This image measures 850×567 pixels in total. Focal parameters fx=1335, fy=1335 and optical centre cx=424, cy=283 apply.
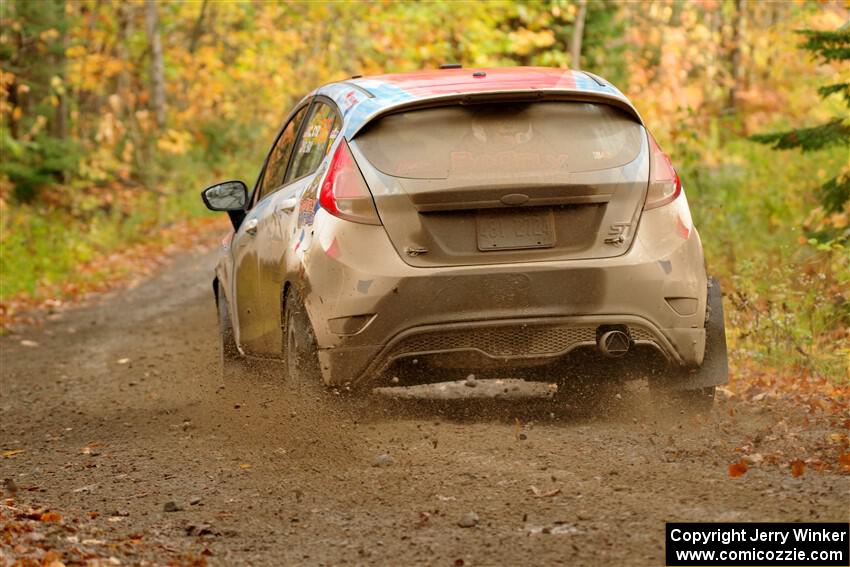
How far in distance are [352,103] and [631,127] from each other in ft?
4.71

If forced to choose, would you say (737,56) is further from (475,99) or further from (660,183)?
(475,99)

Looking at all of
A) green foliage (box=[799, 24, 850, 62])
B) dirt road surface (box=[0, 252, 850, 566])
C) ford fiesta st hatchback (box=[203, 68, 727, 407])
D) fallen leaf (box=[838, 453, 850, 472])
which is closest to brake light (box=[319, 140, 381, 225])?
ford fiesta st hatchback (box=[203, 68, 727, 407])

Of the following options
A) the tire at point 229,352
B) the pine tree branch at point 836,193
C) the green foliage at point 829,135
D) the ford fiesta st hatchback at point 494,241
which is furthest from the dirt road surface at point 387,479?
the pine tree branch at point 836,193

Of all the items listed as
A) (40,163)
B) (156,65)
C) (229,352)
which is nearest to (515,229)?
(229,352)

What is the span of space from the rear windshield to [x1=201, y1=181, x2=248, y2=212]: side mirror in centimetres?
223

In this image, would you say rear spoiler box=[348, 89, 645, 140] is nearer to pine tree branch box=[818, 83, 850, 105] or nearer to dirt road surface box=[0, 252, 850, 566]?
dirt road surface box=[0, 252, 850, 566]

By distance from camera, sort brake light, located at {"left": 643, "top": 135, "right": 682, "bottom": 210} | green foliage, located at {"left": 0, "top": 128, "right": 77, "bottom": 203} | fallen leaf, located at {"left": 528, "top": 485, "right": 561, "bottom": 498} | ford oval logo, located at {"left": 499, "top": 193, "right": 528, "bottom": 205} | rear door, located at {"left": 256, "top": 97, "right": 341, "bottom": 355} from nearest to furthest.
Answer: fallen leaf, located at {"left": 528, "top": 485, "right": 561, "bottom": 498} → ford oval logo, located at {"left": 499, "top": 193, "right": 528, "bottom": 205} → brake light, located at {"left": 643, "top": 135, "right": 682, "bottom": 210} → rear door, located at {"left": 256, "top": 97, "right": 341, "bottom": 355} → green foliage, located at {"left": 0, "top": 128, "right": 77, "bottom": 203}

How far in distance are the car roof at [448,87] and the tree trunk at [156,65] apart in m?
21.5

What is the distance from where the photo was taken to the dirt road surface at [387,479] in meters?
4.98

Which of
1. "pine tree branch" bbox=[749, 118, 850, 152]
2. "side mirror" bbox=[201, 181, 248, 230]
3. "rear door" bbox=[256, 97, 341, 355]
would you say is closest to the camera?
"rear door" bbox=[256, 97, 341, 355]

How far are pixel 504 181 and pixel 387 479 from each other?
59.3 inches

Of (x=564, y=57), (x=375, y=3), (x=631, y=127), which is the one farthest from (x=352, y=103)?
(x=375, y=3)

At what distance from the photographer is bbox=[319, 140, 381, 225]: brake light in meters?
6.37

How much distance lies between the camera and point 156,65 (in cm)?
2825
